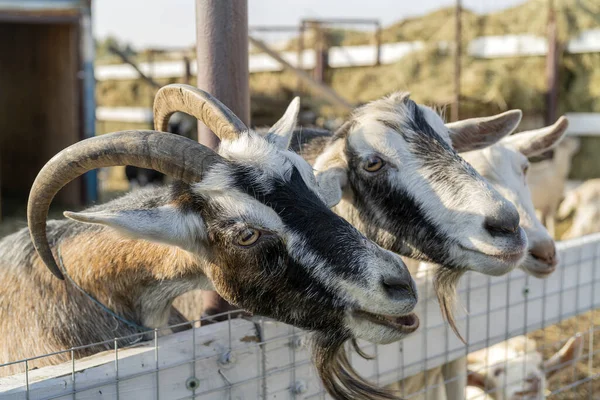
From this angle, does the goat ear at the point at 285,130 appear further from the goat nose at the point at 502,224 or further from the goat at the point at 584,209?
the goat at the point at 584,209

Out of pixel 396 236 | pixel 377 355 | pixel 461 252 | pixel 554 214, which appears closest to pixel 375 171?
pixel 396 236

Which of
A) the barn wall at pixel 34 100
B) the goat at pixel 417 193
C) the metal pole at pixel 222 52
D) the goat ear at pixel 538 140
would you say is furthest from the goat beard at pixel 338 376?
the barn wall at pixel 34 100

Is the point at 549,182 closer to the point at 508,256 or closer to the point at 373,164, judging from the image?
the point at 373,164

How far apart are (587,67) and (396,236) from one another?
823 cm

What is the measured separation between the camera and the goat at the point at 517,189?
3.03m

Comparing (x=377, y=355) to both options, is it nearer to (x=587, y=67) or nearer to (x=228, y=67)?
(x=228, y=67)

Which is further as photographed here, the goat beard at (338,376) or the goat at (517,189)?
the goat at (517,189)

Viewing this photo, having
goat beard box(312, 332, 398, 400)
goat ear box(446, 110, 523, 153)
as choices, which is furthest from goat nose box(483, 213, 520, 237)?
goat ear box(446, 110, 523, 153)

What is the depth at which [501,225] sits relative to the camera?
240cm

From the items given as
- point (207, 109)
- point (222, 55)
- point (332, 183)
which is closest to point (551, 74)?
point (332, 183)

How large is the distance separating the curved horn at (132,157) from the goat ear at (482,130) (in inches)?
56.0

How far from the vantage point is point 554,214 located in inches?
358

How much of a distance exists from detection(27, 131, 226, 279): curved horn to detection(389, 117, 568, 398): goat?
129 centimetres

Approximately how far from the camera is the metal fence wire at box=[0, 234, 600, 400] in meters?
1.92
